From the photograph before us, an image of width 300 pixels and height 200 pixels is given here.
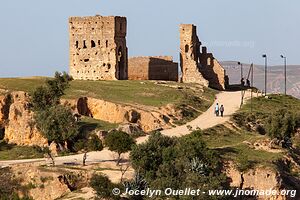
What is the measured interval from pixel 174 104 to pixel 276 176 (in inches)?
654

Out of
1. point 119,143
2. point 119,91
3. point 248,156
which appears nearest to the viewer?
point 119,143

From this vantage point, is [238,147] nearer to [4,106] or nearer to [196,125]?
[196,125]

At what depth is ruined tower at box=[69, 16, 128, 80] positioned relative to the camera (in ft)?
242

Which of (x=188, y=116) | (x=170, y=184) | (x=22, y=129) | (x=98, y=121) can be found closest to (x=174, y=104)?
(x=188, y=116)

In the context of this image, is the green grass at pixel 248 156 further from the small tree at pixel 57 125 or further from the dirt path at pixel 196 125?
the small tree at pixel 57 125

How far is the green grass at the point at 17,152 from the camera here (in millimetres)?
50406

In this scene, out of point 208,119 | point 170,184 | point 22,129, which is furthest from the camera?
point 208,119

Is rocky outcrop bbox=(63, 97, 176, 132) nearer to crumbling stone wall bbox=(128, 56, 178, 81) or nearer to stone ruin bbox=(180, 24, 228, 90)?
stone ruin bbox=(180, 24, 228, 90)

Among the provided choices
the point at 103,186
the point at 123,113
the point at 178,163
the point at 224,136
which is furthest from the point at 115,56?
the point at 103,186

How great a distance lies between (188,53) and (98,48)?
8145 mm

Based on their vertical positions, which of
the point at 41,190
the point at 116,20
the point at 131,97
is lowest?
the point at 41,190

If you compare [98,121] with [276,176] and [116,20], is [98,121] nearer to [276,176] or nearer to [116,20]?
[276,176]

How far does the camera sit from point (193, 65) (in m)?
76.0

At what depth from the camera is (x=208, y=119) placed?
58375 mm
